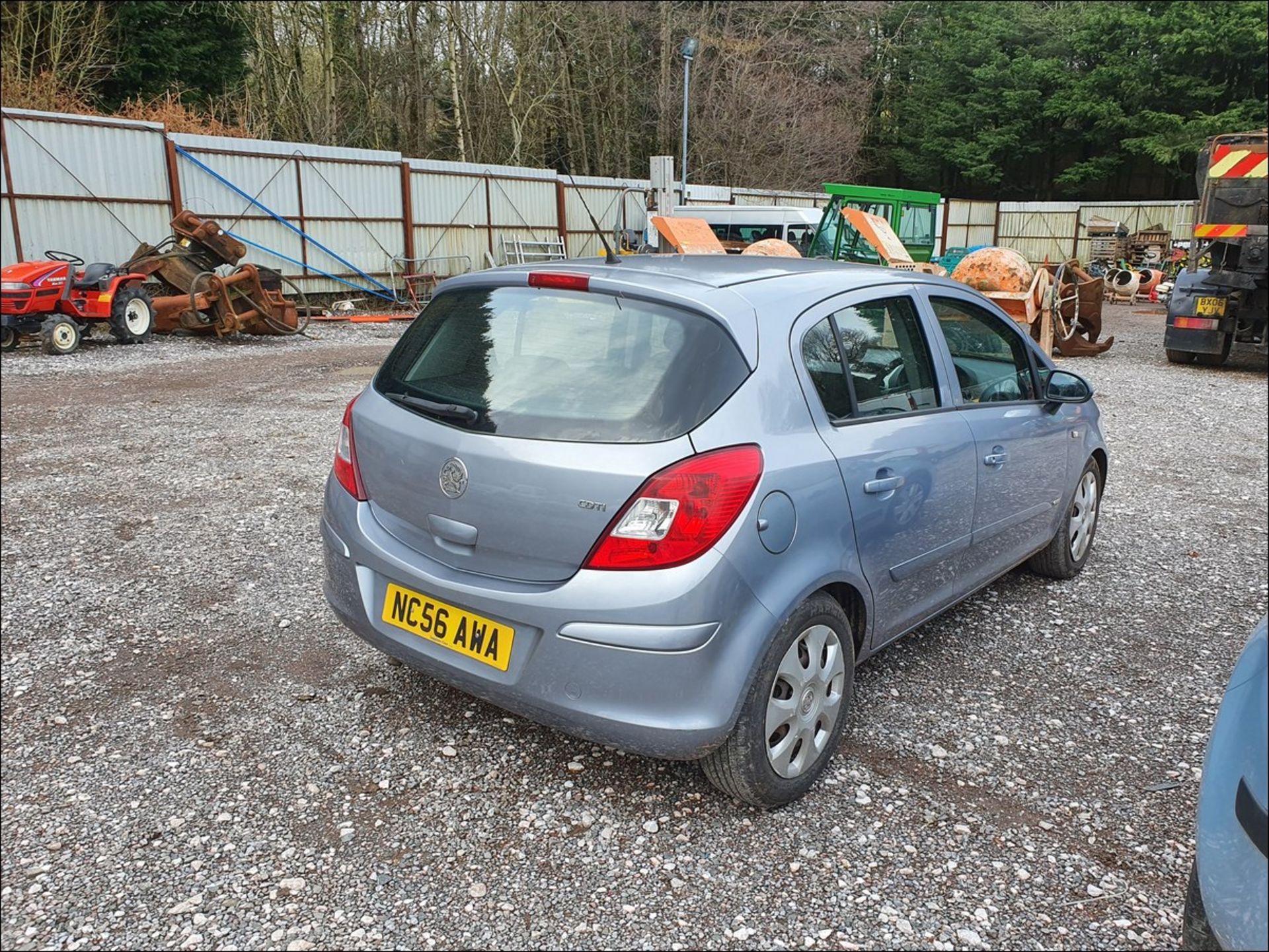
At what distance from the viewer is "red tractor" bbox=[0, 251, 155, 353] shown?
1148 cm

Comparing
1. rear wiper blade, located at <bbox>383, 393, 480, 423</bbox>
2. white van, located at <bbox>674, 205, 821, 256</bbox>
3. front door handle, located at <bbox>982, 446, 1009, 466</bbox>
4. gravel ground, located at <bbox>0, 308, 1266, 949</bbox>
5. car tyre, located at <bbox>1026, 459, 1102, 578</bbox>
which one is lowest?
gravel ground, located at <bbox>0, 308, 1266, 949</bbox>

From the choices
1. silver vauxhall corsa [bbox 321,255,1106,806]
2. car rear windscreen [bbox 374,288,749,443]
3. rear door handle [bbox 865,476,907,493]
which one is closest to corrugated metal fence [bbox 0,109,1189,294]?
silver vauxhall corsa [bbox 321,255,1106,806]

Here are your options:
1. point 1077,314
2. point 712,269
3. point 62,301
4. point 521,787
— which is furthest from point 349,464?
point 1077,314

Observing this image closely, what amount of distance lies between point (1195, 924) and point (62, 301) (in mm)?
13226

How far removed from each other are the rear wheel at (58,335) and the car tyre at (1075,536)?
453 inches

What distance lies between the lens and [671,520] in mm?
2488

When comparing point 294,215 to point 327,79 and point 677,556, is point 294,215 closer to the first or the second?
point 327,79

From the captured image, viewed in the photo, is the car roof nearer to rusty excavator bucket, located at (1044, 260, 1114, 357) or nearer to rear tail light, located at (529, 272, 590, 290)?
rear tail light, located at (529, 272, 590, 290)

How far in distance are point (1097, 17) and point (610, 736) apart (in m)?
45.7

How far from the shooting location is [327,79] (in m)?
23.6

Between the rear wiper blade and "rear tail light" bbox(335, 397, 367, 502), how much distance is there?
7.8 inches

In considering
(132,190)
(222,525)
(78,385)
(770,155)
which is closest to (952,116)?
(770,155)

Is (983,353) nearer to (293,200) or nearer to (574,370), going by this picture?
(574,370)

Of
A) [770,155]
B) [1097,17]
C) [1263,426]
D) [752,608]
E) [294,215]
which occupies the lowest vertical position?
[1263,426]
